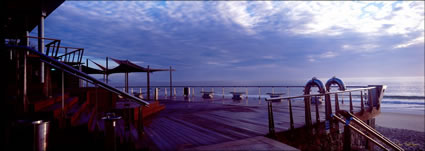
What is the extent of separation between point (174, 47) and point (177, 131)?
5275 cm

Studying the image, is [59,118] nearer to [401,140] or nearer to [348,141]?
[348,141]

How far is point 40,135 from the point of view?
2.51 meters

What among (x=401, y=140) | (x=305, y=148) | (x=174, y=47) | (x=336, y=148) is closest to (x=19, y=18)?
(x=305, y=148)

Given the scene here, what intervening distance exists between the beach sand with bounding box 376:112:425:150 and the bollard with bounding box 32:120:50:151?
1562 cm

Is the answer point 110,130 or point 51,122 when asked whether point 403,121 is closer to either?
point 110,130

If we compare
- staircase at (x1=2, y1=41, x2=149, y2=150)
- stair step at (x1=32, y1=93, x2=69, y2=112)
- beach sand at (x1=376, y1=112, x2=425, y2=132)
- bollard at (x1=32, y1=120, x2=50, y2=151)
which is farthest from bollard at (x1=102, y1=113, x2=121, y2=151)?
beach sand at (x1=376, y1=112, x2=425, y2=132)

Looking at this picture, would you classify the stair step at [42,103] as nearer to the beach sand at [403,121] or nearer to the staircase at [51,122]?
the staircase at [51,122]

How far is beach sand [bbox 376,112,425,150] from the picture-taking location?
1190 cm

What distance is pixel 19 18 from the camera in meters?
10.5

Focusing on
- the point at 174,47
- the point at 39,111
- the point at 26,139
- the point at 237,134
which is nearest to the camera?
the point at 26,139

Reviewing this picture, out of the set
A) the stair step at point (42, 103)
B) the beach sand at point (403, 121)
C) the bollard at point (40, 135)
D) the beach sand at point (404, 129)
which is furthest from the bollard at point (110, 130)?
the beach sand at point (403, 121)

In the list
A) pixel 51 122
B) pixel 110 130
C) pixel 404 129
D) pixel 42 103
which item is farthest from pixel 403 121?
pixel 42 103

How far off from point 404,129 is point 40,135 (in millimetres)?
20885

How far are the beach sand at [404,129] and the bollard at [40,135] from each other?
15618 mm
